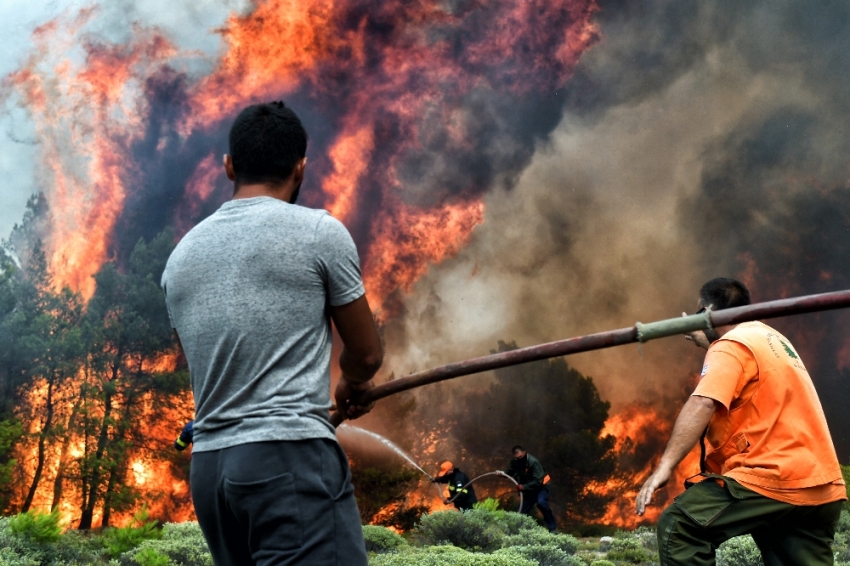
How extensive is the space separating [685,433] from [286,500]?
2139mm

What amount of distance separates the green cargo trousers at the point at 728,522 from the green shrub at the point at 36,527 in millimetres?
5569

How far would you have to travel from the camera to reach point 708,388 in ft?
10.7

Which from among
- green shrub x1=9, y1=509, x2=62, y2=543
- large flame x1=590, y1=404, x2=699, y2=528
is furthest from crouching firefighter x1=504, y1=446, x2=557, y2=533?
green shrub x1=9, y1=509, x2=62, y2=543

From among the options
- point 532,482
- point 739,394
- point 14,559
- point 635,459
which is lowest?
point 635,459

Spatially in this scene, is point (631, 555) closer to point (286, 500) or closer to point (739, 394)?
point (739, 394)

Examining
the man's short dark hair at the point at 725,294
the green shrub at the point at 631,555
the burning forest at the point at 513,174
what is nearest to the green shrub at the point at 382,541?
the green shrub at the point at 631,555

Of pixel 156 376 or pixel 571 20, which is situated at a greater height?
pixel 571 20

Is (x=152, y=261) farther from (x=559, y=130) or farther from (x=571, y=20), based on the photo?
(x=571, y=20)

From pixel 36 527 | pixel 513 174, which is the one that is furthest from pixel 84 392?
pixel 513 174

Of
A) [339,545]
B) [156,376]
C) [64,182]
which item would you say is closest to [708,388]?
[339,545]

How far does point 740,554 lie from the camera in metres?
6.73

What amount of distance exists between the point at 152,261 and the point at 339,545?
1476 centimetres

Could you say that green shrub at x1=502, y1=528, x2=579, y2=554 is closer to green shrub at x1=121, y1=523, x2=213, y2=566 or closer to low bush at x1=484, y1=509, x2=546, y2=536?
low bush at x1=484, y1=509, x2=546, y2=536

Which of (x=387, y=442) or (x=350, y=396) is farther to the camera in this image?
(x=387, y=442)
